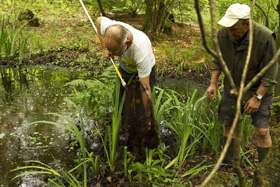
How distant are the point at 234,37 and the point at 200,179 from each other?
60.1 inches

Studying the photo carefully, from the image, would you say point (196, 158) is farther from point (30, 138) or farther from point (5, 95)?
point (5, 95)

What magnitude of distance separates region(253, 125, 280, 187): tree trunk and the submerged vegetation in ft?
3.15

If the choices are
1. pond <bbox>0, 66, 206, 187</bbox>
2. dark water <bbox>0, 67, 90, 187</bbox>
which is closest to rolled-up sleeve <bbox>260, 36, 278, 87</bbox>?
pond <bbox>0, 66, 206, 187</bbox>

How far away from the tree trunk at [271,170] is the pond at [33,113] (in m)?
1.90

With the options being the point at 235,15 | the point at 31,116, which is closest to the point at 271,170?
the point at 235,15

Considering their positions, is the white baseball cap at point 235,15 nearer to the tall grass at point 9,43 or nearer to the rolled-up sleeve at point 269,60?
the rolled-up sleeve at point 269,60

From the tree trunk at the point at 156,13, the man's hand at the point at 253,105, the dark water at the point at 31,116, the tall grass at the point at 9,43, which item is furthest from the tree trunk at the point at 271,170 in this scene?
the tree trunk at the point at 156,13

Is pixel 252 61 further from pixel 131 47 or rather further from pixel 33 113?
pixel 33 113

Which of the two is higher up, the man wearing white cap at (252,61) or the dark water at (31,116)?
the man wearing white cap at (252,61)

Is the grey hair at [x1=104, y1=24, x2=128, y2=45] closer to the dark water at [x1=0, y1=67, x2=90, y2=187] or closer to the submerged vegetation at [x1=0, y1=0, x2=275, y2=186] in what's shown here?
the submerged vegetation at [x1=0, y1=0, x2=275, y2=186]

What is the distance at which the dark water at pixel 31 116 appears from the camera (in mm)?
3199

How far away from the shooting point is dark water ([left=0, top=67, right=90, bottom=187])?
10.5ft

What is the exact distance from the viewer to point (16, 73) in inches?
263

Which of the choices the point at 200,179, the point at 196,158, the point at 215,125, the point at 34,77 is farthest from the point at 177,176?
the point at 34,77
